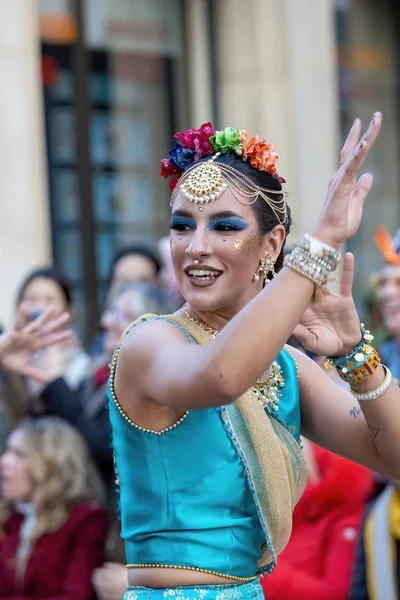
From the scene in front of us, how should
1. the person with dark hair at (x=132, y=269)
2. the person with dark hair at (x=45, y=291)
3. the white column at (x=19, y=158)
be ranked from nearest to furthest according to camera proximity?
the person with dark hair at (x=45, y=291) → the person with dark hair at (x=132, y=269) → the white column at (x=19, y=158)

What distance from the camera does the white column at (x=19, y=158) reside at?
7445 millimetres

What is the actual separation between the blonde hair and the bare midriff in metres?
2.31

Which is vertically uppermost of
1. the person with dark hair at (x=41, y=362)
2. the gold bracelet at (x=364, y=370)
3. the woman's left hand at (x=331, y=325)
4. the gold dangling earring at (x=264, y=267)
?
the gold dangling earring at (x=264, y=267)

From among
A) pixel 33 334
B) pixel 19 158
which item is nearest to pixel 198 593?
pixel 33 334

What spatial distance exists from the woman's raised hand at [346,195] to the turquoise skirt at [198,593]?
2.81 feet

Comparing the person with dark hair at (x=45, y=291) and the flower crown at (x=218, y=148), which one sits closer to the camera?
the flower crown at (x=218, y=148)

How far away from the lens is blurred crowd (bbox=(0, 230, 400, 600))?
4.51 meters

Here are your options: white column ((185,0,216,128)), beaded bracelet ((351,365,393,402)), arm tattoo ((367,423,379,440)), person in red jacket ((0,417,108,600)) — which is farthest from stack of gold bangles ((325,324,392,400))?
white column ((185,0,216,128))

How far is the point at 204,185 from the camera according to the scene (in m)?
2.50

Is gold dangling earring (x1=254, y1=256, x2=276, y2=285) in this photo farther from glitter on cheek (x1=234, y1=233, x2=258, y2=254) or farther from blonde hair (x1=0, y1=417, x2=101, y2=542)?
blonde hair (x1=0, y1=417, x2=101, y2=542)

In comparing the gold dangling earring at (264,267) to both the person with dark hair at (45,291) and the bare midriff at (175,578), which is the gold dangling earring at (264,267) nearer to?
the bare midriff at (175,578)

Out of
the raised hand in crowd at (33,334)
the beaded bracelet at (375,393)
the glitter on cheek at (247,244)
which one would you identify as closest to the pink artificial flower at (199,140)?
the glitter on cheek at (247,244)

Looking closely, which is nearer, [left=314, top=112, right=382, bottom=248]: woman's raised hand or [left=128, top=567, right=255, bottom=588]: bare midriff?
[left=314, top=112, right=382, bottom=248]: woman's raised hand

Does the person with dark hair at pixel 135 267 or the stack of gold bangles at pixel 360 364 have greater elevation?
the stack of gold bangles at pixel 360 364
